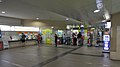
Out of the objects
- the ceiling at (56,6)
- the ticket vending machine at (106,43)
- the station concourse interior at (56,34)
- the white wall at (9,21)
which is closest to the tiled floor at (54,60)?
the station concourse interior at (56,34)

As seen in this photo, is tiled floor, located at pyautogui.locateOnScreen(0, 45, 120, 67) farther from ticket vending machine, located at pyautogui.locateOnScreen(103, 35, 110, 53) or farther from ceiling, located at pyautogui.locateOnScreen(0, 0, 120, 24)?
ceiling, located at pyautogui.locateOnScreen(0, 0, 120, 24)

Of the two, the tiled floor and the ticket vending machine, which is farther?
the ticket vending machine

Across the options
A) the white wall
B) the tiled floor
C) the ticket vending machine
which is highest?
the white wall

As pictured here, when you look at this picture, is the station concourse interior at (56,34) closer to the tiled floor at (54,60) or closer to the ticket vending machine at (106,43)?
the ticket vending machine at (106,43)

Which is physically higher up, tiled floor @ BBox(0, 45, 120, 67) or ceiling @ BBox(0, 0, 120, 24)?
ceiling @ BBox(0, 0, 120, 24)

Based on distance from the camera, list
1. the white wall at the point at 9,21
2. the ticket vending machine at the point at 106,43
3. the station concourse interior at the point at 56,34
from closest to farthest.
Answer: the station concourse interior at the point at 56,34 < the ticket vending machine at the point at 106,43 < the white wall at the point at 9,21

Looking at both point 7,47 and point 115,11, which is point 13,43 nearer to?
point 7,47

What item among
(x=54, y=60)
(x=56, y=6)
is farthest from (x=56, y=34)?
(x=54, y=60)

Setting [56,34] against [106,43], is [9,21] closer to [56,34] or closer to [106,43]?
[56,34]

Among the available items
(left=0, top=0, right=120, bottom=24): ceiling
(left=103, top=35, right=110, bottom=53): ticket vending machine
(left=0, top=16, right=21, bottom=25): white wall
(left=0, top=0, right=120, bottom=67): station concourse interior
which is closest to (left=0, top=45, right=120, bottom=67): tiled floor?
(left=0, top=0, right=120, bottom=67): station concourse interior

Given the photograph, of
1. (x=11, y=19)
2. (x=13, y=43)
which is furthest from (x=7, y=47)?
(x=11, y=19)

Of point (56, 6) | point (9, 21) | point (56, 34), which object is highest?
point (56, 6)

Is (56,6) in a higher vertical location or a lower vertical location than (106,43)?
higher

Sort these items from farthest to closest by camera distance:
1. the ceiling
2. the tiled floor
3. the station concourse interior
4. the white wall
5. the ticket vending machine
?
the white wall, the ticket vending machine, the station concourse interior, the ceiling, the tiled floor
